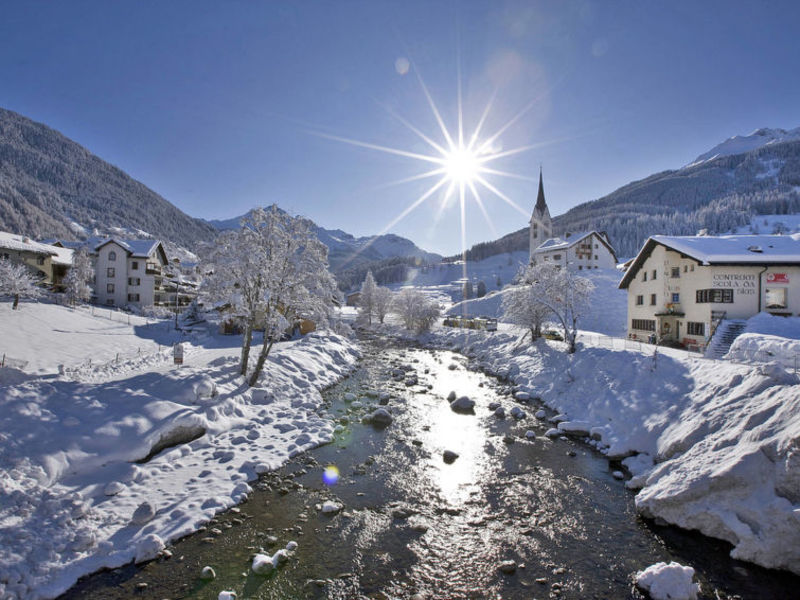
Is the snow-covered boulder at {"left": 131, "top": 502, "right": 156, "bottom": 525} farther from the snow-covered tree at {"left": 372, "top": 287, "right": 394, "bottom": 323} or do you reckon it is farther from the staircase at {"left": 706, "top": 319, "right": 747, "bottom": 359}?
the snow-covered tree at {"left": 372, "top": 287, "right": 394, "bottom": 323}

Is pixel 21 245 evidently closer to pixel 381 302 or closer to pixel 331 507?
pixel 381 302

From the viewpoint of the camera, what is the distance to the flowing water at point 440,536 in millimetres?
8125

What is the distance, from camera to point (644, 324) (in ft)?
116

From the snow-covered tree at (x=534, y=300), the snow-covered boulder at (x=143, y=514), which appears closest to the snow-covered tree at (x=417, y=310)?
the snow-covered tree at (x=534, y=300)

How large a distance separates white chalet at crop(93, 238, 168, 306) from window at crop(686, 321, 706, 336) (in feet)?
223

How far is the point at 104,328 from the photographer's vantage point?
35.5 meters

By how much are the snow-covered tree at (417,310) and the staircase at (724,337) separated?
3845cm

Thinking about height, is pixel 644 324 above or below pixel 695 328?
below

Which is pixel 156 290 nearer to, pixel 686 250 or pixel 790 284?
pixel 686 250

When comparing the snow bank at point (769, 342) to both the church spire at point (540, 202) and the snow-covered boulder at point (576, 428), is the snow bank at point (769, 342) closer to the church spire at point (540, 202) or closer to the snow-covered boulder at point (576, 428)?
the snow-covered boulder at point (576, 428)

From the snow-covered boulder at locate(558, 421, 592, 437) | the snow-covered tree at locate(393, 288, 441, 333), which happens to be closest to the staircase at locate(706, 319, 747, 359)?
the snow-covered boulder at locate(558, 421, 592, 437)

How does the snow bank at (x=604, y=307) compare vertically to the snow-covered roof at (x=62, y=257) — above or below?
below

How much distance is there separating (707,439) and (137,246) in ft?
227

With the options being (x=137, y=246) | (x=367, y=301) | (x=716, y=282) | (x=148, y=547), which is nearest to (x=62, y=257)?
(x=137, y=246)
